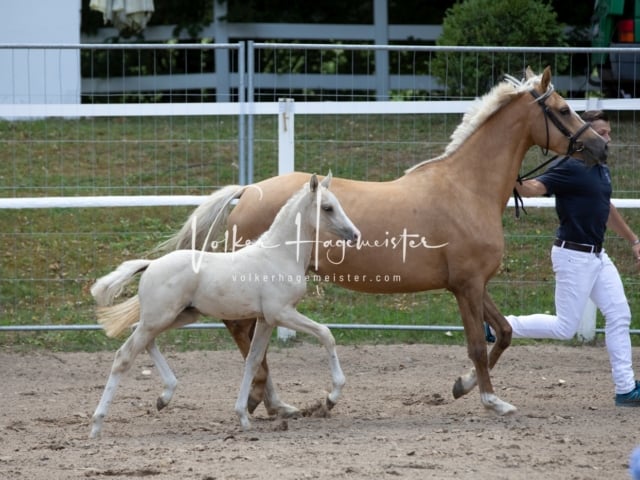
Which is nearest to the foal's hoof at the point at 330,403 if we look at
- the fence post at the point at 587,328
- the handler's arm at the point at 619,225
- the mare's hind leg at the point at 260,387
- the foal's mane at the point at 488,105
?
the mare's hind leg at the point at 260,387

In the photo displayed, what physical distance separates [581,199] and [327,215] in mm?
1754

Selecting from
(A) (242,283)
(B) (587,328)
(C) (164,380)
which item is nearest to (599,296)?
(B) (587,328)

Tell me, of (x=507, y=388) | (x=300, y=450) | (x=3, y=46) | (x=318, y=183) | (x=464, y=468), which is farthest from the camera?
(x=3, y=46)

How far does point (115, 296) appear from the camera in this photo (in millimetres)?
6246

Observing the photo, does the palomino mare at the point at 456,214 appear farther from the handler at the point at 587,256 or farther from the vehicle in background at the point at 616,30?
the vehicle in background at the point at 616,30

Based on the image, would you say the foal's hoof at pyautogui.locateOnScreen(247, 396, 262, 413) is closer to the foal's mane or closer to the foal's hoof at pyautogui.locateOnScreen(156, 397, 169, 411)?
the foal's hoof at pyautogui.locateOnScreen(156, 397, 169, 411)

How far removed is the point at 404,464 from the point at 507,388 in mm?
2458

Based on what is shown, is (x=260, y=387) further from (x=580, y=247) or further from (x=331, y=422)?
(x=580, y=247)

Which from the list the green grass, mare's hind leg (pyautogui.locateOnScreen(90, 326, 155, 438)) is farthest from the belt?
mare's hind leg (pyautogui.locateOnScreen(90, 326, 155, 438))

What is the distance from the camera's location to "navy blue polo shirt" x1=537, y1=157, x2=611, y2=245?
22.4ft

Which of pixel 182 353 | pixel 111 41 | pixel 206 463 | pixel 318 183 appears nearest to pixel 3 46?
pixel 182 353

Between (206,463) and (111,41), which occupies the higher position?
(111,41)

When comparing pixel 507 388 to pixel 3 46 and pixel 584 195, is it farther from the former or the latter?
pixel 3 46

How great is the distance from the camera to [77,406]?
7078mm
